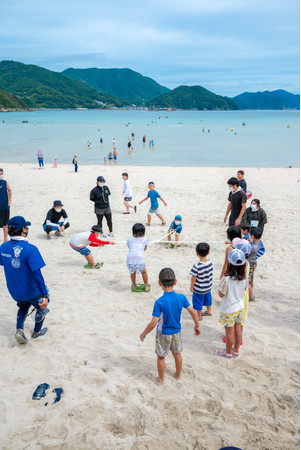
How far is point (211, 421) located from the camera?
12.6 ft

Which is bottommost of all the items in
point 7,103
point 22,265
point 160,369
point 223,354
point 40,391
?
point 223,354

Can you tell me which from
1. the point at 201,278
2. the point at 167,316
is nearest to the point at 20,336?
the point at 167,316

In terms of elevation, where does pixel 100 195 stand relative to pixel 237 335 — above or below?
above

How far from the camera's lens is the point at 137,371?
15.4ft

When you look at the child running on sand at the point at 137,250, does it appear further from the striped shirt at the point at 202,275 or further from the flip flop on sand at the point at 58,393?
the flip flop on sand at the point at 58,393

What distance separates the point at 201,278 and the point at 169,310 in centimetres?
173

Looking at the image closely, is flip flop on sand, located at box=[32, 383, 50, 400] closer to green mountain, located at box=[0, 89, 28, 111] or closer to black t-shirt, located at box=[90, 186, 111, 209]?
black t-shirt, located at box=[90, 186, 111, 209]

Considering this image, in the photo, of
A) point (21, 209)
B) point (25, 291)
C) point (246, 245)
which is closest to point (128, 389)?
point (25, 291)

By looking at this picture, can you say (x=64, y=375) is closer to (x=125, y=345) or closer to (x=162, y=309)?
(x=125, y=345)

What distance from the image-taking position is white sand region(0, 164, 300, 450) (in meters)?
3.69

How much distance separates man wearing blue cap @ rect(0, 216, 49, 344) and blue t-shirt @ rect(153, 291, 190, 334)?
5.99 ft

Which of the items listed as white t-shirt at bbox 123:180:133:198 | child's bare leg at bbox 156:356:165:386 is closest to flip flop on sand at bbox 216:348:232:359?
child's bare leg at bbox 156:356:165:386

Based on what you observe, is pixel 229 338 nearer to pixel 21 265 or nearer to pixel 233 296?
pixel 233 296

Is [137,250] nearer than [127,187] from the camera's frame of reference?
Yes
